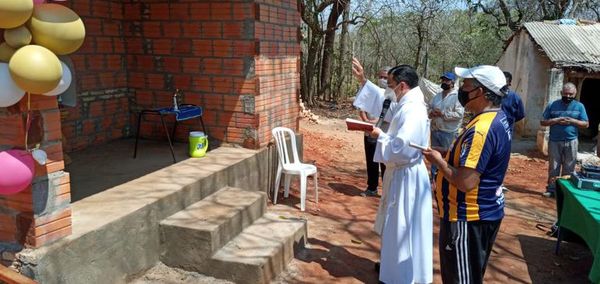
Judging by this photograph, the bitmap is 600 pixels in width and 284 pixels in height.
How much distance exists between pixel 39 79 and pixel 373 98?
4183 mm

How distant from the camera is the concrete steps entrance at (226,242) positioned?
388 cm

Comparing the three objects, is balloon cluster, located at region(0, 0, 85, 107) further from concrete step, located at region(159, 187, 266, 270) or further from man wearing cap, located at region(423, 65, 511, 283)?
man wearing cap, located at region(423, 65, 511, 283)

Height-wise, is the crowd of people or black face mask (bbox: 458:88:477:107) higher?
black face mask (bbox: 458:88:477:107)

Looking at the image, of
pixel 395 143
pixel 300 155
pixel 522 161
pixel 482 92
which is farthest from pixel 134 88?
pixel 522 161

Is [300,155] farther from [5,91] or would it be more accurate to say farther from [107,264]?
[5,91]

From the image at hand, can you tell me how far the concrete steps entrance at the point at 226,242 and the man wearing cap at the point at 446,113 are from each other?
3.15 m

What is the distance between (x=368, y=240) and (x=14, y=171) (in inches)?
141

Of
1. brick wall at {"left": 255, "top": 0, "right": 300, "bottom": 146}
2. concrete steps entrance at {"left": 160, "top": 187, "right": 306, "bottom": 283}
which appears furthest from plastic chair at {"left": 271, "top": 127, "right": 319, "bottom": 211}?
concrete steps entrance at {"left": 160, "top": 187, "right": 306, "bottom": 283}

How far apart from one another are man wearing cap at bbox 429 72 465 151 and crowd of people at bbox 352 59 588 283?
1218mm

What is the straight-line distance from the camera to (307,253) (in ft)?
15.5

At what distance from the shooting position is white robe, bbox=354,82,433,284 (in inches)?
145

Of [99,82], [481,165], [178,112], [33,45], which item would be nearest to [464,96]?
[481,165]

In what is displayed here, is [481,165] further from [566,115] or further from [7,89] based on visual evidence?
[566,115]

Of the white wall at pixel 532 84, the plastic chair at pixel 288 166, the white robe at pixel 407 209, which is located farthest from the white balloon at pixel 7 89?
the white wall at pixel 532 84
